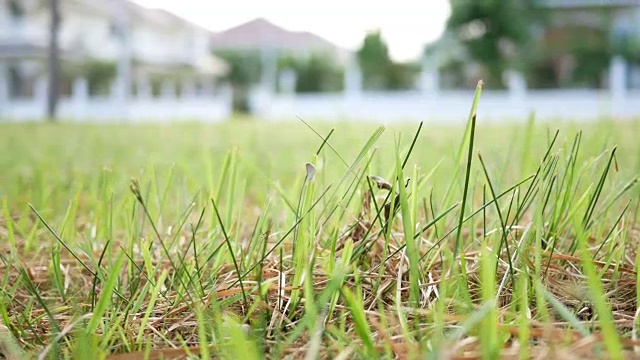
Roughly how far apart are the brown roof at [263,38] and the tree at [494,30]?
33.1 feet

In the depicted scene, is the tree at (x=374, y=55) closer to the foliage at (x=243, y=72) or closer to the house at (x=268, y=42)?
the house at (x=268, y=42)

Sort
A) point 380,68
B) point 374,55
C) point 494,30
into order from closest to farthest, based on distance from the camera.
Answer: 1. point 494,30
2. point 374,55
3. point 380,68

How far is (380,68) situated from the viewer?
17.2 metres

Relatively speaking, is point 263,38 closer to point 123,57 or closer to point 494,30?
point 123,57

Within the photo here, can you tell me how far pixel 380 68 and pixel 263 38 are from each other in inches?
378

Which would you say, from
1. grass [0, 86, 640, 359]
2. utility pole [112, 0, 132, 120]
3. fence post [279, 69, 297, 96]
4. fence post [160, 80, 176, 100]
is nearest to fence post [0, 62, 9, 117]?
utility pole [112, 0, 132, 120]

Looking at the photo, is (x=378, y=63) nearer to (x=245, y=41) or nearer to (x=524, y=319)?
(x=245, y=41)

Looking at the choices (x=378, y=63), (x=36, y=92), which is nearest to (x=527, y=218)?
(x=378, y=63)

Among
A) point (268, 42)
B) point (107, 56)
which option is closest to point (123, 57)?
point (107, 56)

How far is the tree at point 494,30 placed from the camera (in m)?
15.2

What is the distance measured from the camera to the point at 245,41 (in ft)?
89.0

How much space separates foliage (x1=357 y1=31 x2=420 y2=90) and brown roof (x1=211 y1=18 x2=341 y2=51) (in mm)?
8025

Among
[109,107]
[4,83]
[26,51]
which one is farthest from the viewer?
[4,83]

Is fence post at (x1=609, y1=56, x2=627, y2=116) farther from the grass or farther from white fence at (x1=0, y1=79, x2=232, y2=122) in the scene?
the grass
